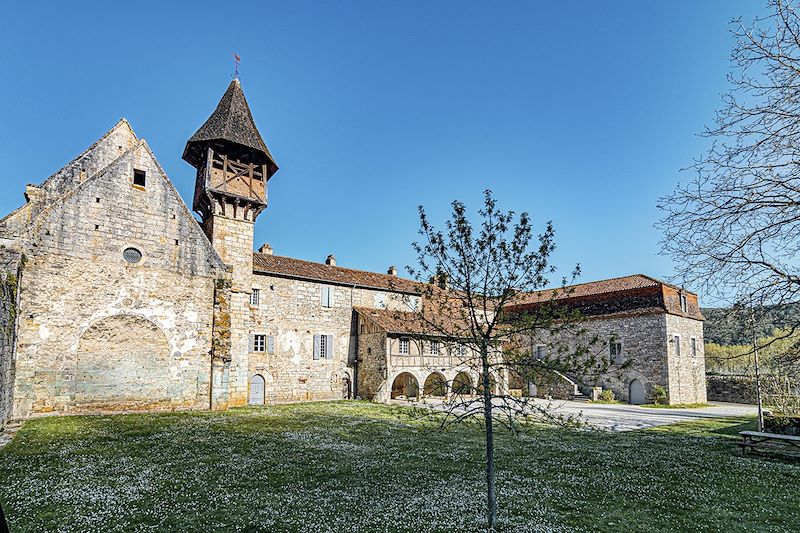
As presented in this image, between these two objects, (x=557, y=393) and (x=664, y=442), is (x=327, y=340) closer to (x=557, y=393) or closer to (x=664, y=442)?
(x=557, y=393)

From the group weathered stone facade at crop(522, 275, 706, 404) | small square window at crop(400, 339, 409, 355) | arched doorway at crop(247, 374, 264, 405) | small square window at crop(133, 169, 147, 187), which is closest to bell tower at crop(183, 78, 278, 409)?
arched doorway at crop(247, 374, 264, 405)

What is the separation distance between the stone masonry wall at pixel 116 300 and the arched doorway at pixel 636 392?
26.1 meters

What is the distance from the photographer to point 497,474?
32.6ft

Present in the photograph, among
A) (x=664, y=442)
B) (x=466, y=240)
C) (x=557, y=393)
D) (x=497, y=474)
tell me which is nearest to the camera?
(x=466, y=240)

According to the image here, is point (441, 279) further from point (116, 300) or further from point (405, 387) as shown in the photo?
point (405, 387)

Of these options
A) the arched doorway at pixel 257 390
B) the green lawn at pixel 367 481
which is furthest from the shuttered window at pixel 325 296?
the green lawn at pixel 367 481

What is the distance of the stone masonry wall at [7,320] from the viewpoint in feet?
42.0

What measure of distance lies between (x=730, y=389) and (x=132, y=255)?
40040mm

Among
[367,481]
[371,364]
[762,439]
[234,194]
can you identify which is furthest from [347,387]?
[762,439]

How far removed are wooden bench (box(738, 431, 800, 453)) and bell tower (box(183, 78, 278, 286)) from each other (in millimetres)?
20920

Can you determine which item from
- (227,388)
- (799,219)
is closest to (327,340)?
(227,388)

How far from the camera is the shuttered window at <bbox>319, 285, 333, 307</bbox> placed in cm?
2845

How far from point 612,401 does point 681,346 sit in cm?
566

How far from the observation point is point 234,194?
2381 cm
